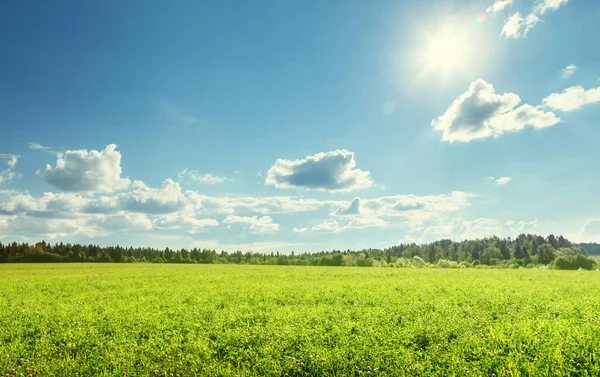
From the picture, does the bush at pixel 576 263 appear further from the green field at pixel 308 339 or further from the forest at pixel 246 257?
the green field at pixel 308 339

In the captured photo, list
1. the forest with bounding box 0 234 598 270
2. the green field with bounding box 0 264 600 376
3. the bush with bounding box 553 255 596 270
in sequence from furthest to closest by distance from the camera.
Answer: the forest with bounding box 0 234 598 270 < the bush with bounding box 553 255 596 270 < the green field with bounding box 0 264 600 376

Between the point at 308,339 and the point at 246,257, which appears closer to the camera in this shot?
the point at 308,339

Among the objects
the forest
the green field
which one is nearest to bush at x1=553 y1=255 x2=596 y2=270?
the forest

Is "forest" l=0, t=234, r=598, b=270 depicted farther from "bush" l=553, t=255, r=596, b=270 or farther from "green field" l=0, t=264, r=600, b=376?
"green field" l=0, t=264, r=600, b=376

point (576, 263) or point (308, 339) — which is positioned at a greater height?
point (308, 339)

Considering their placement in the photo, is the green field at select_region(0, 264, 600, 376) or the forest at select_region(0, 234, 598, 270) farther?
the forest at select_region(0, 234, 598, 270)

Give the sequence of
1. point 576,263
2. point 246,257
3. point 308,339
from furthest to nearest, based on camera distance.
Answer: point 246,257
point 576,263
point 308,339

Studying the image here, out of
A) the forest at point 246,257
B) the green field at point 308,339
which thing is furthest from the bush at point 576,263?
the green field at point 308,339

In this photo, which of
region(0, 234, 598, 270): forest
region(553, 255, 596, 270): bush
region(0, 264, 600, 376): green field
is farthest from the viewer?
region(0, 234, 598, 270): forest

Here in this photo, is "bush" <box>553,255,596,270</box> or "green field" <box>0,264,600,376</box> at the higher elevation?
"green field" <box>0,264,600,376</box>

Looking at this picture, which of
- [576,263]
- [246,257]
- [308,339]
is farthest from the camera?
[246,257]

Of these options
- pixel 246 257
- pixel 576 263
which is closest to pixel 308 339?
pixel 576 263

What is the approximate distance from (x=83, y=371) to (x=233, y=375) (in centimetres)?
484

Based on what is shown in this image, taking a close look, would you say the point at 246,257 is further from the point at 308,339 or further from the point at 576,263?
the point at 308,339
